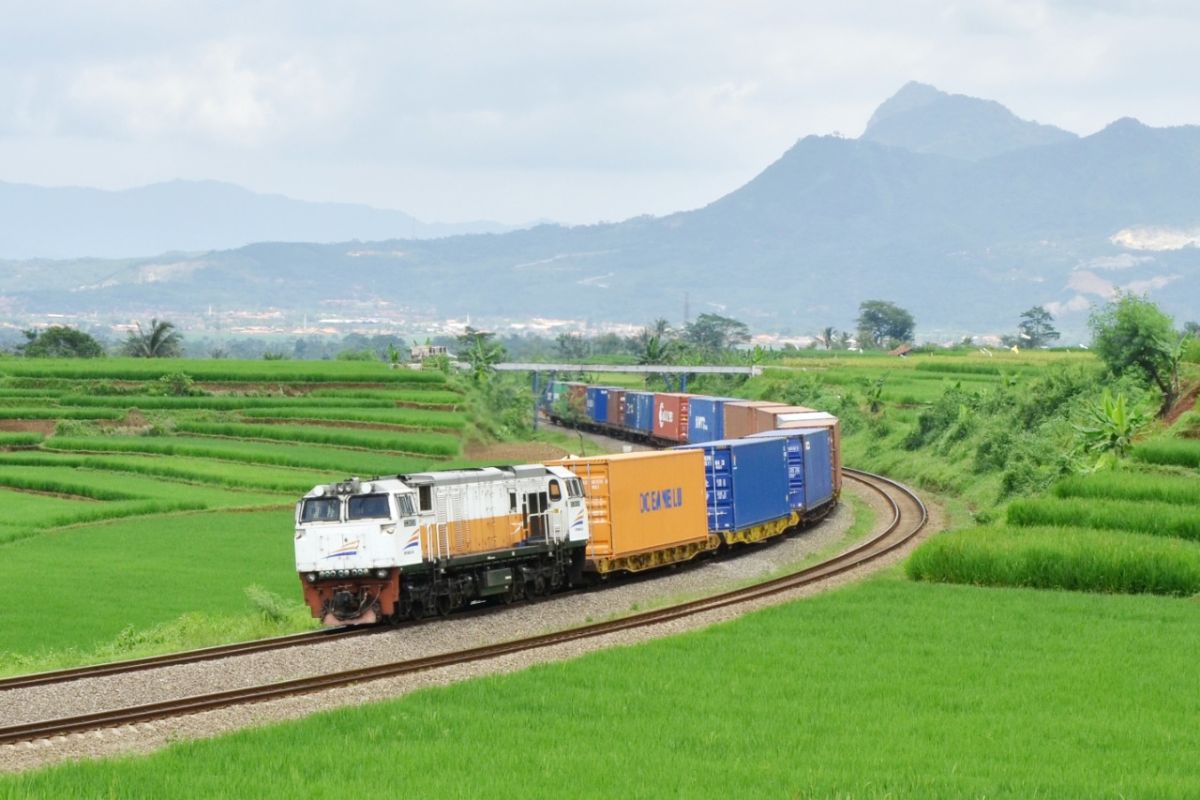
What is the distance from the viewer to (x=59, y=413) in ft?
291

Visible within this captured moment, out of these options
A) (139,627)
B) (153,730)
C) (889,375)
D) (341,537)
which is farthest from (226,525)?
(889,375)

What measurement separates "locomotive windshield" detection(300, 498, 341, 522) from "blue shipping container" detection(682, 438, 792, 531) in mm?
15341

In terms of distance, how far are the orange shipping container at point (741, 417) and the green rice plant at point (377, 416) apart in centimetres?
2133

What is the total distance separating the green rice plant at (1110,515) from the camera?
36656mm

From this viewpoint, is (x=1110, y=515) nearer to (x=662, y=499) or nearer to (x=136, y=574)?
(x=662, y=499)

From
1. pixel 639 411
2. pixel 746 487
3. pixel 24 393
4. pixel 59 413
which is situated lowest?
pixel 639 411

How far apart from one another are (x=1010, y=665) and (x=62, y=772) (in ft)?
46.7

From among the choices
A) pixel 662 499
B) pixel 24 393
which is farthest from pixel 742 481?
pixel 24 393

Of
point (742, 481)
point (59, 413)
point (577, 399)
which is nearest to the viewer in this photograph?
point (742, 481)

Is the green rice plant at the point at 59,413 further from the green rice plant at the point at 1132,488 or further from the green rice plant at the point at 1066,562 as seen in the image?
the green rice plant at the point at 1066,562

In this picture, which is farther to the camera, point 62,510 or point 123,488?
point 123,488

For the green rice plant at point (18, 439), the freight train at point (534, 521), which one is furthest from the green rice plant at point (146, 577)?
the green rice plant at point (18, 439)

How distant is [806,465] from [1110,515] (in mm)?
14947

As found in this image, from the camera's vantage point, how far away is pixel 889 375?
11994 centimetres
